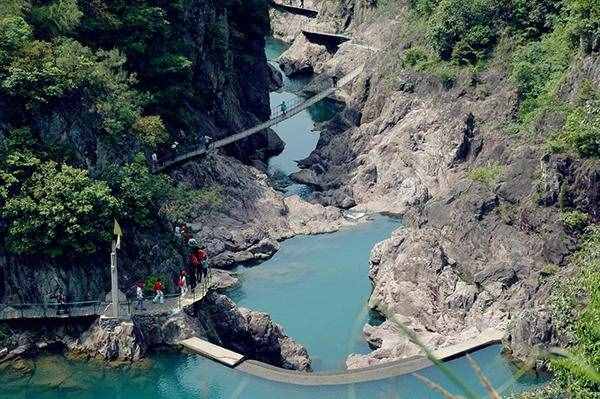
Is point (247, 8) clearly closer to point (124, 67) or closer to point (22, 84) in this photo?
point (124, 67)

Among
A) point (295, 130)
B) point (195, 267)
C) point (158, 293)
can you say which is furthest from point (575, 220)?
point (295, 130)

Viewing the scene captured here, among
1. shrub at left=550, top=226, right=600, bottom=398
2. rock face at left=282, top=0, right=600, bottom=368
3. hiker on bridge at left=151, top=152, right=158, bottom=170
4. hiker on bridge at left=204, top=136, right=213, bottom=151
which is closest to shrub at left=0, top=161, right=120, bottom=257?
rock face at left=282, top=0, right=600, bottom=368

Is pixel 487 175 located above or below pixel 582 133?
below

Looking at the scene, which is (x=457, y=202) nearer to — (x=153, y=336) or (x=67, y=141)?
(x=153, y=336)

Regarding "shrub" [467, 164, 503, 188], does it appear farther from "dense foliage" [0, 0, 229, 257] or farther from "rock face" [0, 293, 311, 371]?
"rock face" [0, 293, 311, 371]

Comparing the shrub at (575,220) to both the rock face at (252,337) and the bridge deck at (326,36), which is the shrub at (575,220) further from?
the bridge deck at (326,36)

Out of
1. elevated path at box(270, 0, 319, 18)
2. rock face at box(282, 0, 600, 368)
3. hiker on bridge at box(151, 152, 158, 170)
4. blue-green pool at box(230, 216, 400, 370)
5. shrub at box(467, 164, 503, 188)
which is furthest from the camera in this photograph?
elevated path at box(270, 0, 319, 18)

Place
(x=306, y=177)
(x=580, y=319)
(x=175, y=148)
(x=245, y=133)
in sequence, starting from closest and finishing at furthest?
(x=580, y=319) → (x=175, y=148) → (x=245, y=133) → (x=306, y=177)
